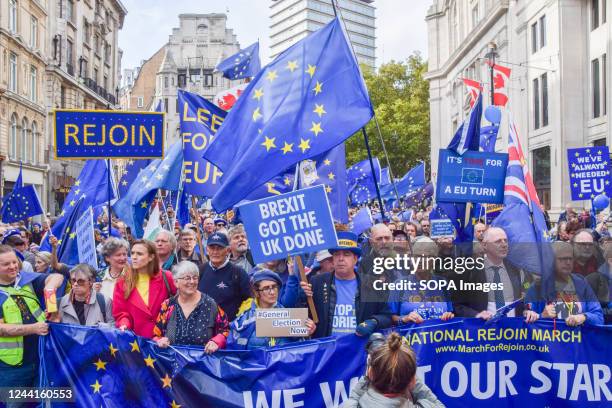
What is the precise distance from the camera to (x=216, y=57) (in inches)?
3585

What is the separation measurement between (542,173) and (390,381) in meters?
30.1

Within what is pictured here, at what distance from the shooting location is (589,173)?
42.7 ft

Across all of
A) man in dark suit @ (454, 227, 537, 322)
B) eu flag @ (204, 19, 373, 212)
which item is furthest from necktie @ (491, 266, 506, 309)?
eu flag @ (204, 19, 373, 212)

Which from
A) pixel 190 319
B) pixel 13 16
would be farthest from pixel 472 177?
pixel 13 16

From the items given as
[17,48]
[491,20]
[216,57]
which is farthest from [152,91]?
[491,20]

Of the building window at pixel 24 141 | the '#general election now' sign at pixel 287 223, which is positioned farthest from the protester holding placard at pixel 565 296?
the building window at pixel 24 141

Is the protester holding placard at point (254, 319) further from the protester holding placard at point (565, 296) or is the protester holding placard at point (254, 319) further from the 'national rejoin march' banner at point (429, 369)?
the protester holding placard at point (565, 296)

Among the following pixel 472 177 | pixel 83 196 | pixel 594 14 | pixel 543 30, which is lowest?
pixel 83 196

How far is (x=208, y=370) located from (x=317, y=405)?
86cm

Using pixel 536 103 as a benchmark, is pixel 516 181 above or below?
below

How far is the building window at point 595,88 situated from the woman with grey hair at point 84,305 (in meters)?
25.1

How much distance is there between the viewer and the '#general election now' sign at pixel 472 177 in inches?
316

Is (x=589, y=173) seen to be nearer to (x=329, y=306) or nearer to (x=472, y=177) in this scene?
(x=472, y=177)

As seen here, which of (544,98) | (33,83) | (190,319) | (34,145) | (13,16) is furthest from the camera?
(34,145)
